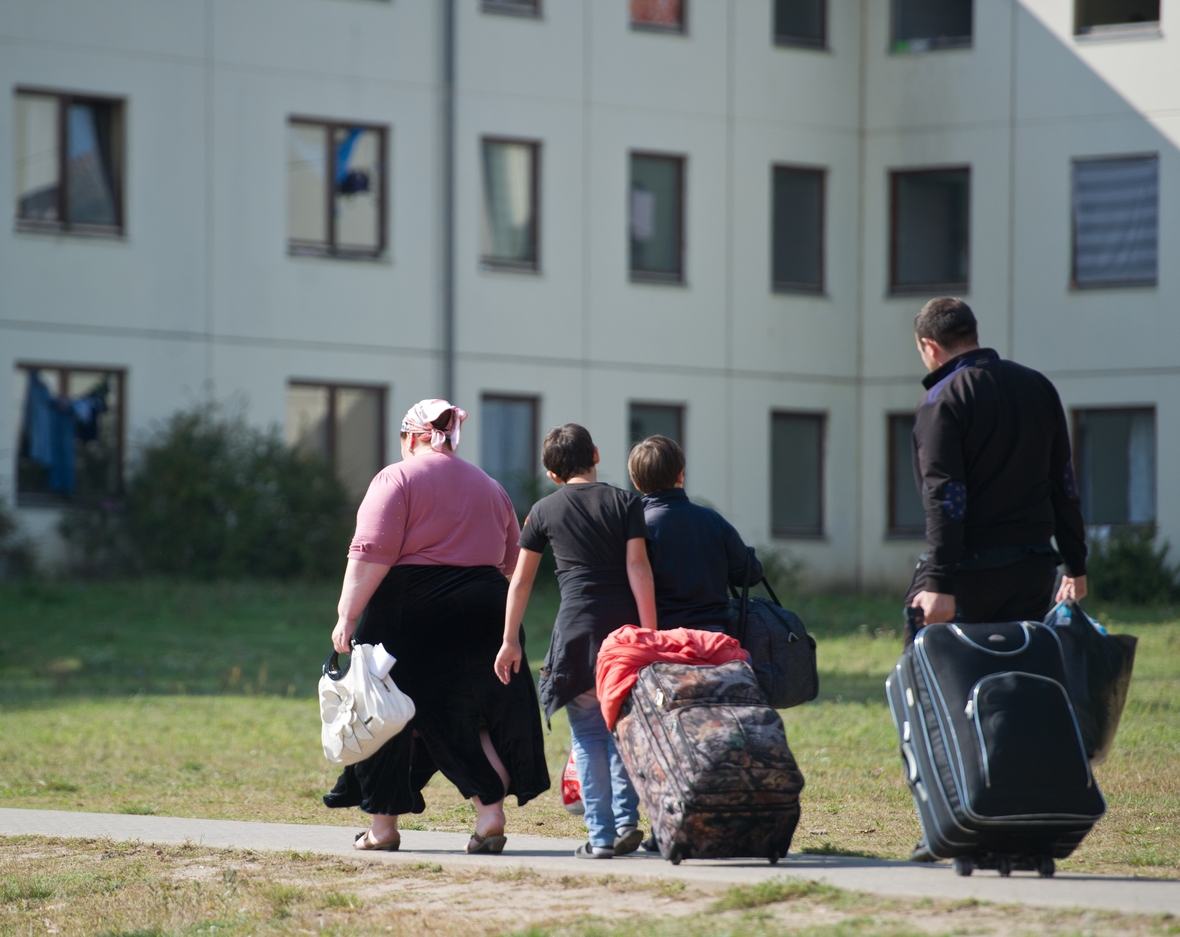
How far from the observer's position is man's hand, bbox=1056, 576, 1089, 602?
7000mm

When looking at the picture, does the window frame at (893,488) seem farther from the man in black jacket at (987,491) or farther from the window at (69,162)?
the man in black jacket at (987,491)

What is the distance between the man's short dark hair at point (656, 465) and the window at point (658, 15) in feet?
72.7

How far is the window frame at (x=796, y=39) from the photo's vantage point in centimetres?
2981

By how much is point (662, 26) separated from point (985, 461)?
23219 mm

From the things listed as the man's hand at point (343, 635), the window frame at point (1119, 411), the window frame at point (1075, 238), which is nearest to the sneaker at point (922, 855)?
the man's hand at point (343, 635)

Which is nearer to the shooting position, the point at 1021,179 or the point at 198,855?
the point at 198,855

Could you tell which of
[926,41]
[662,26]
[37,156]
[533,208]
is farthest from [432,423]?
[926,41]

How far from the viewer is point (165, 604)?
22266 millimetres

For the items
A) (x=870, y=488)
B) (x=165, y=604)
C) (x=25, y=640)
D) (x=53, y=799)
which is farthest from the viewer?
(x=870, y=488)

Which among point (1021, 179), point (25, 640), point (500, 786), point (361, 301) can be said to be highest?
point (1021, 179)

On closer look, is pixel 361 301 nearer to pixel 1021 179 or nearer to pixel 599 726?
pixel 1021 179

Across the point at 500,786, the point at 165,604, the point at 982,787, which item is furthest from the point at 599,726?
the point at 165,604

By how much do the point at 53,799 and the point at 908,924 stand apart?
6463 millimetres

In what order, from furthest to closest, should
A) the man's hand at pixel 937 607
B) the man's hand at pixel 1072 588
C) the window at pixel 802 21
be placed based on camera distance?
the window at pixel 802 21, the man's hand at pixel 1072 588, the man's hand at pixel 937 607
